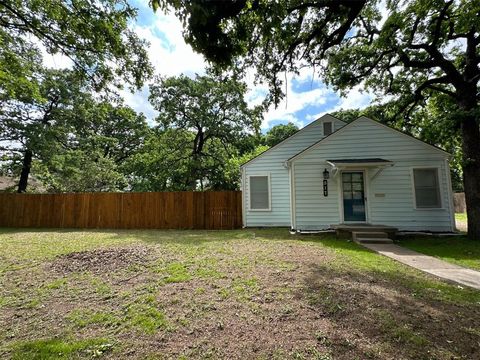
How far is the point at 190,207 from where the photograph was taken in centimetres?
1206

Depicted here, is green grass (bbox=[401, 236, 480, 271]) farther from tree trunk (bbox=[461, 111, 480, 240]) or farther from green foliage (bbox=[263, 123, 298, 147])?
green foliage (bbox=[263, 123, 298, 147])

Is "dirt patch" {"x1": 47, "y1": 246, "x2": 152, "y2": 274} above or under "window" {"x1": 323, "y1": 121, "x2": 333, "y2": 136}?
under

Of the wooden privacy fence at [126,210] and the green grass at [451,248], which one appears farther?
the wooden privacy fence at [126,210]

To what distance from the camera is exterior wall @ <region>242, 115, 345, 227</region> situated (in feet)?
37.1

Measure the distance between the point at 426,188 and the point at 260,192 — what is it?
6.70 meters

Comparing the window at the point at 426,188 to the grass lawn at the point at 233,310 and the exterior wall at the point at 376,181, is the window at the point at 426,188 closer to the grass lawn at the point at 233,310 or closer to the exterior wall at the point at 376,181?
the exterior wall at the point at 376,181

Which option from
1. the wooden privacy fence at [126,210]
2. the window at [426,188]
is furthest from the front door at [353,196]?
the wooden privacy fence at [126,210]

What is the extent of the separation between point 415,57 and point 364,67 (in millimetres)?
2123

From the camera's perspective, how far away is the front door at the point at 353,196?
30.6 feet

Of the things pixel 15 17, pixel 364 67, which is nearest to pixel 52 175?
pixel 15 17

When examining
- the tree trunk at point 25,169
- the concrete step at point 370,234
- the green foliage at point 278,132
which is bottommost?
the concrete step at point 370,234

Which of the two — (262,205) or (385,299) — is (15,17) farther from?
(262,205)

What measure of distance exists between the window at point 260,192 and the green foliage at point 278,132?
946 inches

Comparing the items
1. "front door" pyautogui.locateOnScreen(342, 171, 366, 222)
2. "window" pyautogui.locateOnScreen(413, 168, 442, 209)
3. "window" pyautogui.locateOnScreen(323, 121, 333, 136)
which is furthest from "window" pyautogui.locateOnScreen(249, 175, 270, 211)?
"window" pyautogui.locateOnScreen(413, 168, 442, 209)
